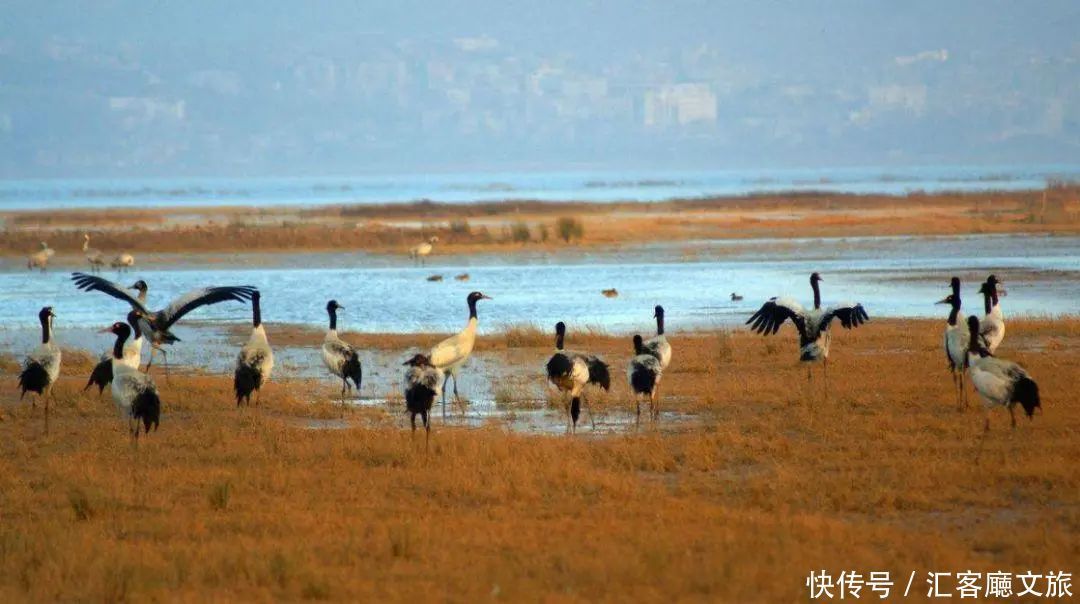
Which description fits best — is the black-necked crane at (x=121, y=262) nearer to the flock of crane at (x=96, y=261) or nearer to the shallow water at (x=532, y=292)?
the flock of crane at (x=96, y=261)

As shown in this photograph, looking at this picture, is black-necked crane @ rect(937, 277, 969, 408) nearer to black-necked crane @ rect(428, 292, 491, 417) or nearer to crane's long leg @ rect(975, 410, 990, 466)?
crane's long leg @ rect(975, 410, 990, 466)

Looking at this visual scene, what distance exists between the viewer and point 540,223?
55688 mm

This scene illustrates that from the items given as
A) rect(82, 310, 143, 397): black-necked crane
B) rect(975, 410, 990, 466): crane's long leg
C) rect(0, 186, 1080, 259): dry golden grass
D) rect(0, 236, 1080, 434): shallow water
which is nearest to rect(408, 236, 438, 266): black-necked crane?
rect(0, 236, 1080, 434): shallow water

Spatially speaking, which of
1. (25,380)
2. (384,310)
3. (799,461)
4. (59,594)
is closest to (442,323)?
(384,310)

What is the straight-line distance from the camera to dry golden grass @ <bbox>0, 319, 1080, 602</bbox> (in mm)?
8539

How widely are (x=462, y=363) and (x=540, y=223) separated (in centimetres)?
4028

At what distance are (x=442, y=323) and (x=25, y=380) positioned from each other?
1222cm

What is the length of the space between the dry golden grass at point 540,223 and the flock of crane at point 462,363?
2923cm

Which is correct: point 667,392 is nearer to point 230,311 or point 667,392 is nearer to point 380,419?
point 380,419

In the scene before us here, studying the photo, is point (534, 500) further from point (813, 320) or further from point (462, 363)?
point (813, 320)

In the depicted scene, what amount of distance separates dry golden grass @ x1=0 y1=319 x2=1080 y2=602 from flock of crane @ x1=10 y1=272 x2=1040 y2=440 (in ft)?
1.31

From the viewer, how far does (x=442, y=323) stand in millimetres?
26641

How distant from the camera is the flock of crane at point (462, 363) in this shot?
12.8 m

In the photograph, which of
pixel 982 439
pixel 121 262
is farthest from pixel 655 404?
pixel 121 262
